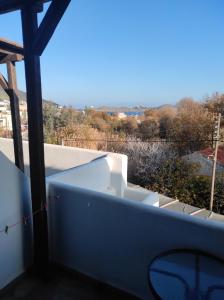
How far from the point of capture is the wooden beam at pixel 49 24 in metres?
2.21

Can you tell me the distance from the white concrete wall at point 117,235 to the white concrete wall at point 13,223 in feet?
0.99

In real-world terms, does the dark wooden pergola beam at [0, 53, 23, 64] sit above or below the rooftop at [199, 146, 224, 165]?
above

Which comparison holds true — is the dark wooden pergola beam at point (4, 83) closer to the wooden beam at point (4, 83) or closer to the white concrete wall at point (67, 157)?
the wooden beam at point (4, 83)

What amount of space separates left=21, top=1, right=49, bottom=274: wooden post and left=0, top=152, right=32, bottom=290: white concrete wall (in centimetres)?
14

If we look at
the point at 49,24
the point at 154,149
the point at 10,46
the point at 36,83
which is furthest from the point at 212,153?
the point at 49,24

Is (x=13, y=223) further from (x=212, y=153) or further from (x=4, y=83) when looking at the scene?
(x=212, y=153)

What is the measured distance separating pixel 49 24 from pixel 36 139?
3.35 ft

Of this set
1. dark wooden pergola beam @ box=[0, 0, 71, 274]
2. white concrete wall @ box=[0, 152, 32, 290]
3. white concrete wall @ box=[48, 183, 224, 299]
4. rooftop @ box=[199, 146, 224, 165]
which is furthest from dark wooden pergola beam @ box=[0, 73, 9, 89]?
rooftop @ box=[199, 146, 224, 165]

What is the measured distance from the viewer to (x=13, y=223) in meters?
2.79

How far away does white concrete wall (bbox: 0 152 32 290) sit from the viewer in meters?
2.68

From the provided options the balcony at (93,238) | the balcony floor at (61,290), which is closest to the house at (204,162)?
the balcony at (93,238)

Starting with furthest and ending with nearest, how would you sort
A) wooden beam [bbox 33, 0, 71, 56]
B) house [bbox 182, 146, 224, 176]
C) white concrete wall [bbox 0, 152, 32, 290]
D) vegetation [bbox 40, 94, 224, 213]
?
house [bbox 182, 146, 224, 176], vegetation [bbox 40, 94, 224, 213], white concrete wall [bbox 0, 152, 32, 290], wooden beam [bbox 33, 0, 71, 56]

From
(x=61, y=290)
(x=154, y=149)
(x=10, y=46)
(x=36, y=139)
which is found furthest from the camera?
(x=154, y=149)

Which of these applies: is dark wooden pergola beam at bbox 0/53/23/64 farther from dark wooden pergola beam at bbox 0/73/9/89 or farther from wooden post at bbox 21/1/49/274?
wooden post at bbox 21/1/49/274
